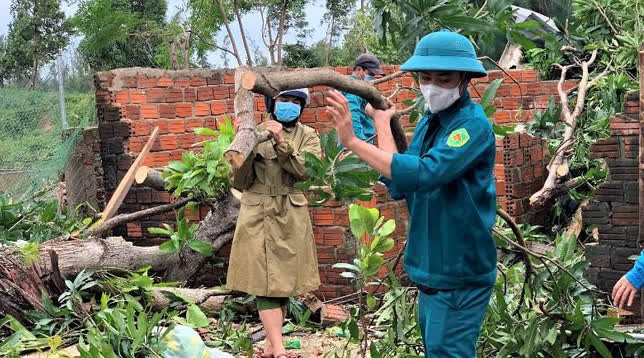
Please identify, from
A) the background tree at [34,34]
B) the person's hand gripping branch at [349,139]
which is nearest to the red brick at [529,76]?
the person's hand gripping branch at [349,139]

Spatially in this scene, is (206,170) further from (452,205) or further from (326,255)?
(452,205)

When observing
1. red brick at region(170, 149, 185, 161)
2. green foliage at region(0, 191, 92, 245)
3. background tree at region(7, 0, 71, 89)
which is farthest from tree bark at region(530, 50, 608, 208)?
background tree at region(7, 0, 71, 89)

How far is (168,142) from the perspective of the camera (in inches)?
299

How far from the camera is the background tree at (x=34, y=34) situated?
26547 millimetres

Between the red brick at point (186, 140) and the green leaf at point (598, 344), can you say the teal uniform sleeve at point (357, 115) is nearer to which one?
the red brick at point (186, 140)

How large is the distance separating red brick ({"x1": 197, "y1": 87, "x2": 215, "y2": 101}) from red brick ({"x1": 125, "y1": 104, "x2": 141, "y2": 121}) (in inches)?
21.5

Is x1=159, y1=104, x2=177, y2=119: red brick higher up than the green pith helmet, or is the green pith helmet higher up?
the green pith helmet

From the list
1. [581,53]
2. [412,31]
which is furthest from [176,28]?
[412,31]

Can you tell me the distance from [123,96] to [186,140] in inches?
25.3

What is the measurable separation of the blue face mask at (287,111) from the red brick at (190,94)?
283 cm

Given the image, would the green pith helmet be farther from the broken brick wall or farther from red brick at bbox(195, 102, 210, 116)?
red brick at bbox(195, 102, 210, 116)

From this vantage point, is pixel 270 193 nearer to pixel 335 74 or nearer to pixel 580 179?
pixel 335 74

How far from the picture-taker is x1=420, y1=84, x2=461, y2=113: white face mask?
9.97ft

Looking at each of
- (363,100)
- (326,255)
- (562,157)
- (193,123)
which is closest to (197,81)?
(193,123)
